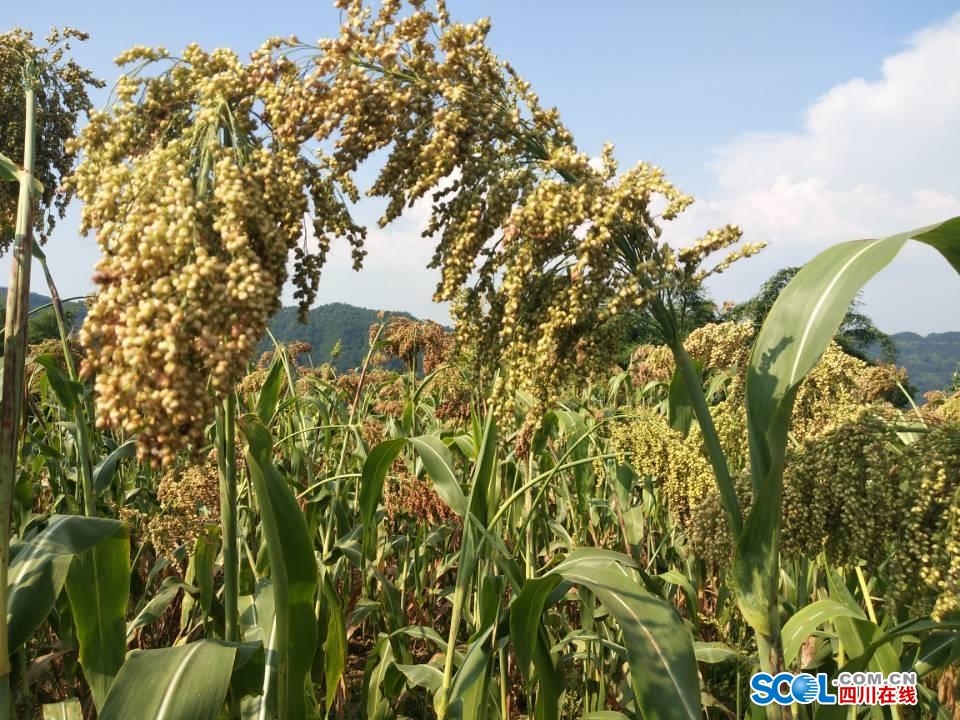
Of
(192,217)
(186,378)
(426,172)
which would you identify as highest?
(426,172)

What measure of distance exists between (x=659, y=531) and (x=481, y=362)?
2.68 meters

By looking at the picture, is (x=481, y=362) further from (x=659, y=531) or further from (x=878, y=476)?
(x=659, y=531)

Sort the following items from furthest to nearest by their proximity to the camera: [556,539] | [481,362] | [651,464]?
[556,539] → [651,464] → [481,362]

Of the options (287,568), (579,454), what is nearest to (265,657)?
(287,568)

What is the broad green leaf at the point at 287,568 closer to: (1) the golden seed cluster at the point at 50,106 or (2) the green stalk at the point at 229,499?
(2) the green stalk at the point at 229,499

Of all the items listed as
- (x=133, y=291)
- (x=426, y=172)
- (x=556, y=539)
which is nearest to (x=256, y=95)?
(x=426, y=172)

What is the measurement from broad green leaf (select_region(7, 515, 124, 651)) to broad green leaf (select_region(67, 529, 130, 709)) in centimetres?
21

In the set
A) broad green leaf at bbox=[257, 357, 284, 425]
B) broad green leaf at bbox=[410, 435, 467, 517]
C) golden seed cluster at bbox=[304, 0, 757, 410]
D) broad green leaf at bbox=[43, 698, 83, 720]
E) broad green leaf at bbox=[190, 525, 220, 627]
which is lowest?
broad green leaf at bbox=[43, 698, 83, 720]

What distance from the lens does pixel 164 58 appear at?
6.09 feet

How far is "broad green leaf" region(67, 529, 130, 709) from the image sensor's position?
90.7 inches

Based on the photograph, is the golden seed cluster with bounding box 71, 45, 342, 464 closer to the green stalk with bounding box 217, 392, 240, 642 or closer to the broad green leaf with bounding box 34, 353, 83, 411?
the green stalk with bounding box 217, 392, 240, 642

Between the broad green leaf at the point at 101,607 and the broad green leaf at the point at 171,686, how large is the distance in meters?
0.59

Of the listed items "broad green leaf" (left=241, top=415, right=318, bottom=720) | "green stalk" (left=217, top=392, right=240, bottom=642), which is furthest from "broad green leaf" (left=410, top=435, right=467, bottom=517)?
"green stalk" (left=217, top=392, right=240, bottom=642)

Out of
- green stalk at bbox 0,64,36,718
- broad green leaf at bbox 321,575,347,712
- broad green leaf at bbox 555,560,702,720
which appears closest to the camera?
green stalk at bbox 0,64,36,718
